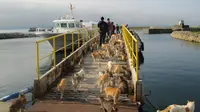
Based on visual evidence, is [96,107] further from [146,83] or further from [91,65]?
[146,83]

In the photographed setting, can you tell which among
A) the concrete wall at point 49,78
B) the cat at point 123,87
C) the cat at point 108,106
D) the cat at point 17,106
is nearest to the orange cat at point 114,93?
the cat at point 108,106

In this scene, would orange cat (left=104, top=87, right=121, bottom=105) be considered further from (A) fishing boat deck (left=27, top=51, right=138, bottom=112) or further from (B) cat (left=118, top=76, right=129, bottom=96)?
(B) cat (left=118, top=76, right=129, bottom=96)

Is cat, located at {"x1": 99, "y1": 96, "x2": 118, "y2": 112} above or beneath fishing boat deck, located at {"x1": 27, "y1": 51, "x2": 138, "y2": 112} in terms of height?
above

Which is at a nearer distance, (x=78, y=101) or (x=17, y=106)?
(x=17, y=106)

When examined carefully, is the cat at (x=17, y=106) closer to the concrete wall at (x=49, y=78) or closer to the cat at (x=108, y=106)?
the concrete wall at (x=49, y=78)

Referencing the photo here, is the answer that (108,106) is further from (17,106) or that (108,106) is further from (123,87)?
(17,106)

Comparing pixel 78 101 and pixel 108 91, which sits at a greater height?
pixel 108 91

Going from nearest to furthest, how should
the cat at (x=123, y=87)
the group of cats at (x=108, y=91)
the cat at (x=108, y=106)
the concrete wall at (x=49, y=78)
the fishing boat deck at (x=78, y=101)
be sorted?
the cat at (x=108, y=106)
the group of cats at (x=108, y=91)
the fishing boat deck at (x=78, y=101)
the concrete wall at (x=49, y=78)
the cat at (x=123, y=87)

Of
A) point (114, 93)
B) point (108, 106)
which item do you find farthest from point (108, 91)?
point (108, 106)

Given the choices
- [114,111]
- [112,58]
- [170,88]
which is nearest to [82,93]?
[114,111]

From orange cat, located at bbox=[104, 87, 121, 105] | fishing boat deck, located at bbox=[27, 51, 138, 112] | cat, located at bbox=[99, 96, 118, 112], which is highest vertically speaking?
orange cat, located at bbox=[104, 87, 121, 105]

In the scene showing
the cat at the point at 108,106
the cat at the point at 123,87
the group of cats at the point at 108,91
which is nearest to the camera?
the cat at the point at 108,106

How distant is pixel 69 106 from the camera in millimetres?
7574

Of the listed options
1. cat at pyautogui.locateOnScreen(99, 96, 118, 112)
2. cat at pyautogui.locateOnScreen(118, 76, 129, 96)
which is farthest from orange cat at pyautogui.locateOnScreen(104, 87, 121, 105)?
cat at pyautogui.locateOnScreen(118, 76, 129, 96)
